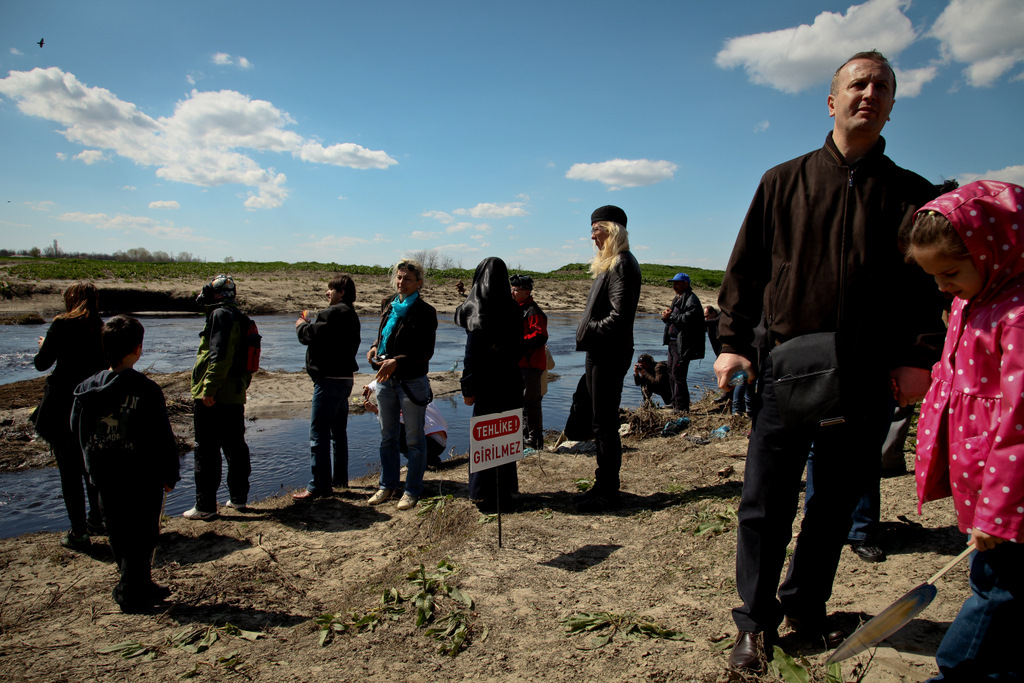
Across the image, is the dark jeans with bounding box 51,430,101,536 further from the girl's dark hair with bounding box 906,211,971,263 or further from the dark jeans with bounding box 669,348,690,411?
the dark jeans with bounding box 669,348,690,411

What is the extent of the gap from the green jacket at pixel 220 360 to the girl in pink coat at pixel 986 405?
5043 millimetres

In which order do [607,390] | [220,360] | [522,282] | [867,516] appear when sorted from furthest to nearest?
[522,282] < [220,360] < [607,390] < [867,516]

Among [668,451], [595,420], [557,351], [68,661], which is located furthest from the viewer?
[557,351]

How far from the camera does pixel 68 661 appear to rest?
3.10 m

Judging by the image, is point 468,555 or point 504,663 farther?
point 468,555

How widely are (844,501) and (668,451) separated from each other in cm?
451

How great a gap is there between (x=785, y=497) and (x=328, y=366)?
4.25 meters

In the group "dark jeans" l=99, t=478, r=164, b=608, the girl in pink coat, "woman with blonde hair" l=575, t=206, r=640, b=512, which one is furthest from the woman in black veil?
the girl in pink coat

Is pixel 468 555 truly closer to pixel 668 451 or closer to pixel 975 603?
pixel 975 603

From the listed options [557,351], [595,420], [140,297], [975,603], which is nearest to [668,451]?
[595,420]

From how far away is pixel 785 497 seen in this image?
2.39m

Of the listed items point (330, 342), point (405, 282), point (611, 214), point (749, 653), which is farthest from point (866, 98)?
point (330, 342)

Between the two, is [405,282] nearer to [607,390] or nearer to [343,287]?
[343,287]

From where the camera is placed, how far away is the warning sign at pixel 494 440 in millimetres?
4352
